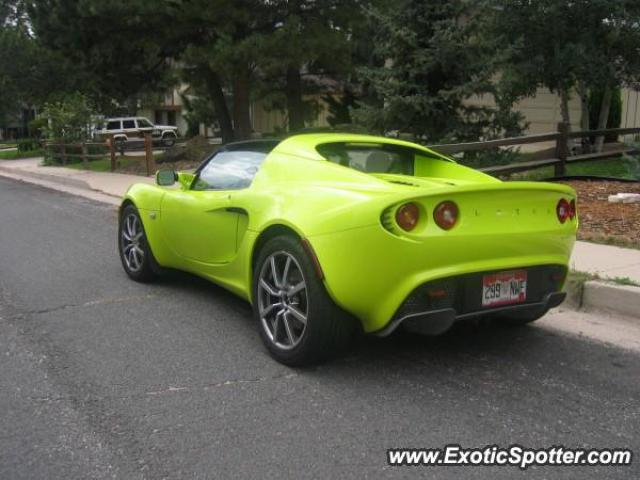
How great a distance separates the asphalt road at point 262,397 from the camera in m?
3.18

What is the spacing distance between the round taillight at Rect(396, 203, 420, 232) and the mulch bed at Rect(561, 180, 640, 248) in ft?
13.8

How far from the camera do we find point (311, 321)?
13.2 feet

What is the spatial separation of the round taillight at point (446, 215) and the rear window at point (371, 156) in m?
1.28

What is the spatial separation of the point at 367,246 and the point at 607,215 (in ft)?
19.1

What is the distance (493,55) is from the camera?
12.2 m

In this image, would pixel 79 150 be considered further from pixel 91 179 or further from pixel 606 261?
pixel 606 261

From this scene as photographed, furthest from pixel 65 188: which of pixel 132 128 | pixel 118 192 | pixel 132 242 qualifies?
pixel 132 128

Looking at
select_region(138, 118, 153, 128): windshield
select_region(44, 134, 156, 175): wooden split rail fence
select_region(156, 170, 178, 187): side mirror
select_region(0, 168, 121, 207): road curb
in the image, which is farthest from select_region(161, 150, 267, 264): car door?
select_region(138, 118, 153, 128): windshield

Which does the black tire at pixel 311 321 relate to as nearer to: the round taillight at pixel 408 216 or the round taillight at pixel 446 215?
the round taillight at pixel 408 216

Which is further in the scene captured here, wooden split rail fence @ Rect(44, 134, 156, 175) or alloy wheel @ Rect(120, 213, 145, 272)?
wooden split rail fence @ Rect(44, 134, 156, 175)

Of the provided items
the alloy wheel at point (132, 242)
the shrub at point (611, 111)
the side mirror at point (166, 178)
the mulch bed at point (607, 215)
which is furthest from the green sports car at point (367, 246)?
the shrub at point (611, 111)

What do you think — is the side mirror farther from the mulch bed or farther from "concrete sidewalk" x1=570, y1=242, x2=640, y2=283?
the mulch bed

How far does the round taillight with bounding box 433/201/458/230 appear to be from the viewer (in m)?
3.86

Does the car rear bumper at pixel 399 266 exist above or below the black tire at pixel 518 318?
above
